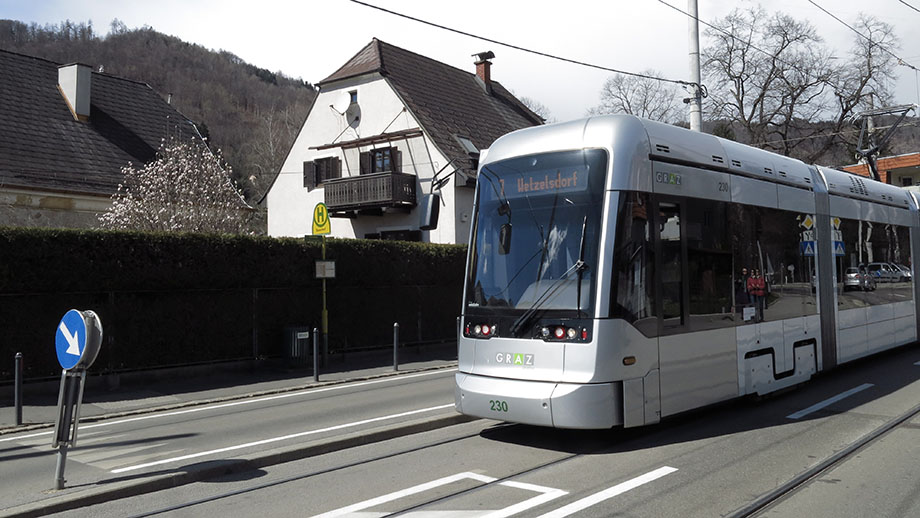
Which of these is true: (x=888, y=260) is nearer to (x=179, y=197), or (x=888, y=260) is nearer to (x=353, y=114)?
(x=179, y=197)

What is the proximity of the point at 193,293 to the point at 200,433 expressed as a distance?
6470mm

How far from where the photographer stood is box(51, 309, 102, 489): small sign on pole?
22.1 feet

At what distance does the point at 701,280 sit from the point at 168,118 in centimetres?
2948

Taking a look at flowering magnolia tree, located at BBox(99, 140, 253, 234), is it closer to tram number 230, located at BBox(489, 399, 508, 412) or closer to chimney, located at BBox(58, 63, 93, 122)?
chimney, located at BBox(58, 63, 93, 122)

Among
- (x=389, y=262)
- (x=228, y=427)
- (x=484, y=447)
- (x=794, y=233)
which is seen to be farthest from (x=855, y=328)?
(x=389, y=262)

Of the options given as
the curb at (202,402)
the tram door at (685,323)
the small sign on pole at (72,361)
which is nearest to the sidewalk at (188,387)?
the curb at (202,402)

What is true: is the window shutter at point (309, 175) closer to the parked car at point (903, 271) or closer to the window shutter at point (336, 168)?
the window shutter at point (336, 168)


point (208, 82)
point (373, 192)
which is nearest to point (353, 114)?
point (373, 192)

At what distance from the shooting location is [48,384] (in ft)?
44.0

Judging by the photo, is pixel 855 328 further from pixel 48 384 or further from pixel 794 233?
pixel 48 384

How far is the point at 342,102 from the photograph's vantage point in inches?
1330

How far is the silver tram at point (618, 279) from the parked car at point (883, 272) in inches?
178

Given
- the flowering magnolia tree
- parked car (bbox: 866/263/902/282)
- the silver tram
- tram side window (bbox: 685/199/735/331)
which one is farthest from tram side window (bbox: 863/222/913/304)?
the flowering magnolia tree

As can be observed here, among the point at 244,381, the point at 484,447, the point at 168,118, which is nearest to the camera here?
the point at 484,447
